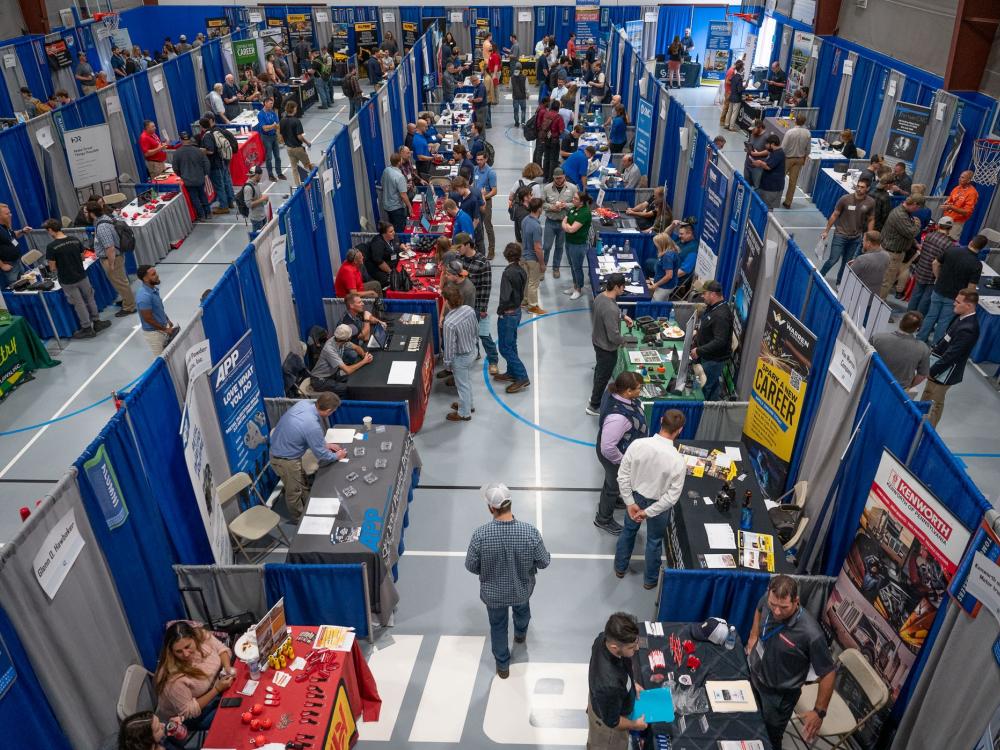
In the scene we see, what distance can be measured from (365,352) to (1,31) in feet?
69.9

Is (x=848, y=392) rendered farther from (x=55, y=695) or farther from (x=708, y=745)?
(x=55, y=695)

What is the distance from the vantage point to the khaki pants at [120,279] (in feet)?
35.6

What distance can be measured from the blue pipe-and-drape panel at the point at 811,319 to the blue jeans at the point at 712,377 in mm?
1223

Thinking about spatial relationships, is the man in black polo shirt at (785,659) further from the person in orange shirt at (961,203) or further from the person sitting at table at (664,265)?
the person in orange shirt at (961,203)

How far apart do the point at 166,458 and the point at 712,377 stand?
5.97m

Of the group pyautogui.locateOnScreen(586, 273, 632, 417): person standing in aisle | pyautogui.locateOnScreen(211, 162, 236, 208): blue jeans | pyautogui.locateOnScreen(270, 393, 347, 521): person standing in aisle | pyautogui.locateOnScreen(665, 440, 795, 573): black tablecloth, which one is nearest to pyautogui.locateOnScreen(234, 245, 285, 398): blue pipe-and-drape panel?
pyautogui.locateOnScreen(270, 393, 347, 521): person standing in aisle

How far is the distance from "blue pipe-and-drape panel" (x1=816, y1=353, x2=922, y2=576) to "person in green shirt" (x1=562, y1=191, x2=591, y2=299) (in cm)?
640

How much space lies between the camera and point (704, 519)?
6184 millimetres

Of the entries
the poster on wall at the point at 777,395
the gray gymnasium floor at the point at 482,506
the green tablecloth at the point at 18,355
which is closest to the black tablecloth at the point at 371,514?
the gray gymnasium floor at the point at 482,506

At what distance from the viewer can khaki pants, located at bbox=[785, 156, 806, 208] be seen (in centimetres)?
1496

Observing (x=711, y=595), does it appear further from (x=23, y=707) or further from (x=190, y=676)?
(x=23, y=707)

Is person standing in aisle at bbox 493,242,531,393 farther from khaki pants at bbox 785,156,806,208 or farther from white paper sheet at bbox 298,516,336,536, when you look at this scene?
khaki pants at bbox 785,156,806,208

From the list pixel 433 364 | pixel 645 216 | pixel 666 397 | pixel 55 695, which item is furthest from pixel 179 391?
pixel 645 216

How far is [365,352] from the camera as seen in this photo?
8602 millimetres
